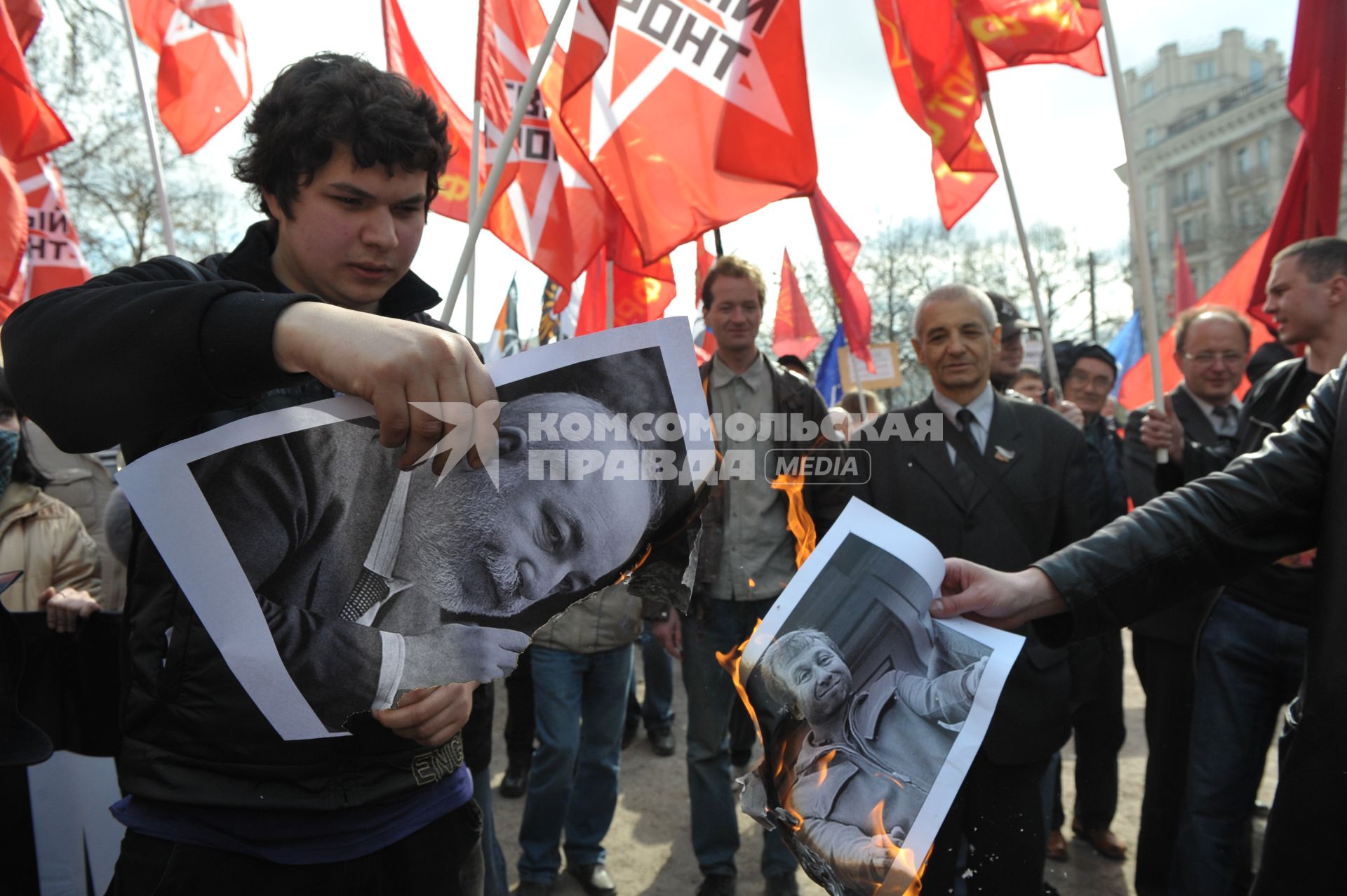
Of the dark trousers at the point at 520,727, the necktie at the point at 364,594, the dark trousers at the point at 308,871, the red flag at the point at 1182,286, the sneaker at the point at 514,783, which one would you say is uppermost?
the red flag at the point at 1182,286

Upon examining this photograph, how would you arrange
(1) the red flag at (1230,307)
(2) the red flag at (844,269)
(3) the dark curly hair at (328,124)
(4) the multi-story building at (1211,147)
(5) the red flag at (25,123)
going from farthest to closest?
(4) the multi-story building at (1211,147)
(1) the red flag at (1230,307)
(2) the red flag at (844,269)
(5) the red flag at (25,123)
(3) the dark curly hair at (328,124)

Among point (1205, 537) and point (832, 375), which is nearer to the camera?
point (1205, 537)

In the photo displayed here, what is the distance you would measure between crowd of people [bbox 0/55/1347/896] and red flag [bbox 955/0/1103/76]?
4.44 ft

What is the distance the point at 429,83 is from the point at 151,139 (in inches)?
68.2

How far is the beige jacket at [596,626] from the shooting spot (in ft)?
11.5

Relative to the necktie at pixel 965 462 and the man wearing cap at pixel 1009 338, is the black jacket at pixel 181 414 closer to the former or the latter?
the necktie at pixel 965 462

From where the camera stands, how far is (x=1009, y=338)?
4.75 meters

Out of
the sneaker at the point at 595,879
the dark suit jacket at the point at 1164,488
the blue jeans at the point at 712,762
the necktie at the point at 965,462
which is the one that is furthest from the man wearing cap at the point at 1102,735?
the sneaker at the point at 595,879

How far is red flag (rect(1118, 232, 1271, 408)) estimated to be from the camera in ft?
21.4

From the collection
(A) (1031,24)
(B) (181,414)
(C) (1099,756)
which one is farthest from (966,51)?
(B) (181,414)

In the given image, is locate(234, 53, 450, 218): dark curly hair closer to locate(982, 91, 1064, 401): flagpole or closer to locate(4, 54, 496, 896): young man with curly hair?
locate(4, 54, 496, 896): young man with curly hair

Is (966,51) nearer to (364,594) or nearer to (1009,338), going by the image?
(1009,338)

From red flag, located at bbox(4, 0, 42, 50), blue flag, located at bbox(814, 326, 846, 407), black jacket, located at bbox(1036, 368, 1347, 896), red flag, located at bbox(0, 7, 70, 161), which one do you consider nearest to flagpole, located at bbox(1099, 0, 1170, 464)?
black jacket, located at bbox(1036, 368, 1347, 896)

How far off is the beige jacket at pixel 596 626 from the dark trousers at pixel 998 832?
1370 millimetres
